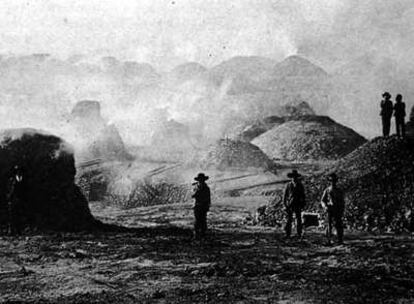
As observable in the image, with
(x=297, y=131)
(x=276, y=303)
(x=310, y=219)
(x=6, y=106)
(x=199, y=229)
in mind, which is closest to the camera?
(x=276, y=303)

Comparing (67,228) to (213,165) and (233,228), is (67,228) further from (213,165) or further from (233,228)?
(213,165)

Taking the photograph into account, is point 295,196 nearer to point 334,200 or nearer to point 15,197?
point 334,200

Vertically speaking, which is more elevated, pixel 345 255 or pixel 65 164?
pixel 65 164

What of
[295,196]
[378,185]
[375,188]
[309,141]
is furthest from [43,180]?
[309,141]

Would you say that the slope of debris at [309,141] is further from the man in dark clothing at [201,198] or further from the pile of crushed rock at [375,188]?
the man in dark clothing at [201,198]

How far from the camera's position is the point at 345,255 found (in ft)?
31.6

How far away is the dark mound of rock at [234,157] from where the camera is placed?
3388 centimetres

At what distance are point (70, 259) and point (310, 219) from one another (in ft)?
26.3

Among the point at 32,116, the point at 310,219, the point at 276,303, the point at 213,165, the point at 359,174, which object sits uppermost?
the point at 32,116

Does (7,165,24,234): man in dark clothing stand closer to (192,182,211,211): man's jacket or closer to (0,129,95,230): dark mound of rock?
(0,129,95,230): dark mound of rock

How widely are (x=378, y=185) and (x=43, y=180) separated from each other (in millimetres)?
9654

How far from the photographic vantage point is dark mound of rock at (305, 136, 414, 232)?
13.9 m

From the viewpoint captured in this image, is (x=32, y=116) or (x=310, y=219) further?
(x=32, y=116)

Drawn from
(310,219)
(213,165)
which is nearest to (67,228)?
(310,219)
